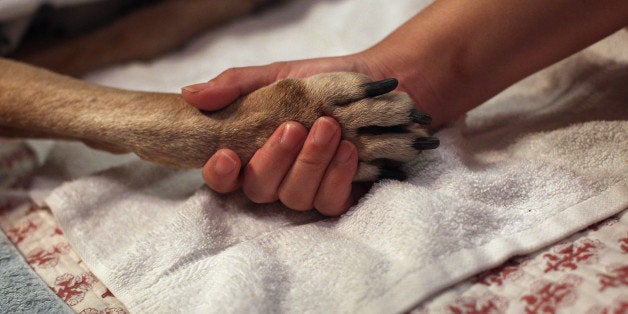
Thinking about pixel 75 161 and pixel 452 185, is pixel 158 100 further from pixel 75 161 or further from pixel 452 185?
pixel 452 185

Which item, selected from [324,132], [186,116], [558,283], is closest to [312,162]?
[324,132]

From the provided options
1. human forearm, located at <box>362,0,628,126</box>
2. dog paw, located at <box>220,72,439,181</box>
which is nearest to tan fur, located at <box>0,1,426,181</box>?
dog paw, located at <box>220,72,439,181</box>

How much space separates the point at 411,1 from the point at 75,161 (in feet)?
2.97

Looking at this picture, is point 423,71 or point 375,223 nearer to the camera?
point 375,223

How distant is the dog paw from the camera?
0.86 meters

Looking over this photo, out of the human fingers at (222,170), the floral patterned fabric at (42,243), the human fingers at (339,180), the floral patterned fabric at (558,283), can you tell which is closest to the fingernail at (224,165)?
the human fingers at (222,170)

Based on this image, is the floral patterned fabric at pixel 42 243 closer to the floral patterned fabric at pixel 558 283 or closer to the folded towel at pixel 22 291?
the folded towel at pixel 22 291

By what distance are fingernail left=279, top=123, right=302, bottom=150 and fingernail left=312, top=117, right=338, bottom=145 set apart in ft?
0.11

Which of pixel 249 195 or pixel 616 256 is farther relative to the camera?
pixel 249 195

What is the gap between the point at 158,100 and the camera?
3.28 feet

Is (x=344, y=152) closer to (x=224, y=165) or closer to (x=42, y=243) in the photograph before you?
(x=224, y=165)

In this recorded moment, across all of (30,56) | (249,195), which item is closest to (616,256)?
(249,195)

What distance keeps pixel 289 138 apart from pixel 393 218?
193 mm

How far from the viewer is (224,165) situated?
89 centimetres
